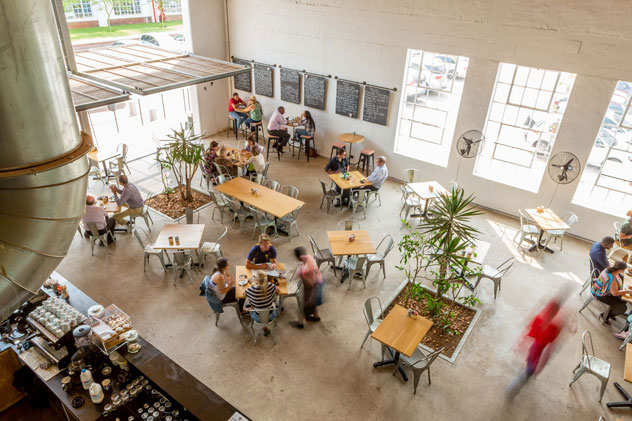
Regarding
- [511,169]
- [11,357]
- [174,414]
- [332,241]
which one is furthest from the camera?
[511,169]

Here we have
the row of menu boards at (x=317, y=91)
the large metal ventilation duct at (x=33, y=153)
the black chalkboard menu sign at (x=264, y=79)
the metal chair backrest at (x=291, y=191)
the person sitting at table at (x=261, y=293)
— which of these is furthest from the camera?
the black chalkboard menu sign at (x=264, y=79)

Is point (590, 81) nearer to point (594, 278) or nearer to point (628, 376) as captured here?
point (594, 278)

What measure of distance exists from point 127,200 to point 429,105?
7.38 meters

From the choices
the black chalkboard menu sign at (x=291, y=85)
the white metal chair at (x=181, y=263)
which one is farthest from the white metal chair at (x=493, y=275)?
the black chalkboard menu sign at (x=291, y=85)

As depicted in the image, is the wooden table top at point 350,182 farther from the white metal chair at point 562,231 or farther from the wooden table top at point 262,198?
the white metal chair at point 562,231

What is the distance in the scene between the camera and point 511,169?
10125mm

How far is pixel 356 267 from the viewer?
7402 mm

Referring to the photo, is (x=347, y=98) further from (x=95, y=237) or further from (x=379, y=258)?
(x=95, y=237)

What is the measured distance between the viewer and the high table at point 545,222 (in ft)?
27.6

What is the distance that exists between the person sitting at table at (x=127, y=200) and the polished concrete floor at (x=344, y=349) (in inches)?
20.9

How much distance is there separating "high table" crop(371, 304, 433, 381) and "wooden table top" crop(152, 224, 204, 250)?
3590 millimetres

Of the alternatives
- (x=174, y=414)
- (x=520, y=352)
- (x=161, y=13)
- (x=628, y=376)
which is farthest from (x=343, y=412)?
(x=161, y=13)

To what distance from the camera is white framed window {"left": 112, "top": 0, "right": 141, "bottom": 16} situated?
21.2 metres

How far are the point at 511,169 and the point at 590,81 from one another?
2580 millimetres
